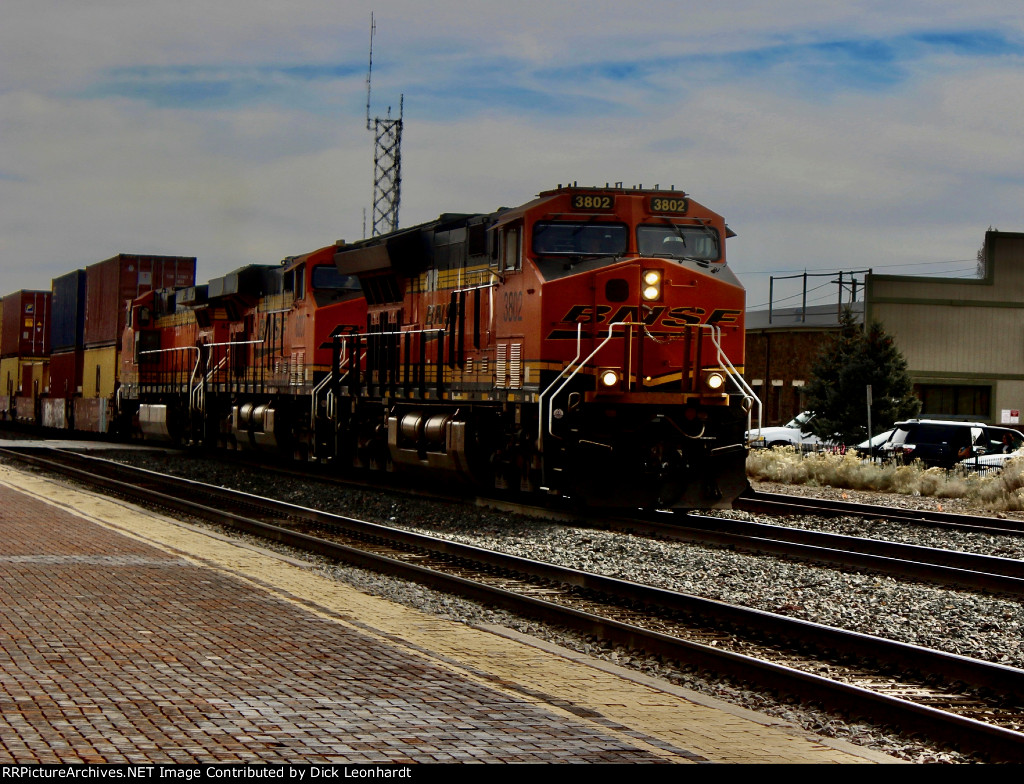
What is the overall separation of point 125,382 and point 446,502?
20.4m

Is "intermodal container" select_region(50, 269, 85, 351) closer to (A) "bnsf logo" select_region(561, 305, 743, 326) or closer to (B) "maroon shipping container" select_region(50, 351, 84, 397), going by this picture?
(B) "maroon shipping container" select_region(50, 351, 84, 397)

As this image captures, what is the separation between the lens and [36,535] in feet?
43.0

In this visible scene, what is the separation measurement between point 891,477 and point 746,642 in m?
15.1

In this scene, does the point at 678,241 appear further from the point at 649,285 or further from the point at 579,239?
the point at 579,239

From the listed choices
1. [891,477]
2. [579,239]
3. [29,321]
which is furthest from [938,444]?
[29,321]

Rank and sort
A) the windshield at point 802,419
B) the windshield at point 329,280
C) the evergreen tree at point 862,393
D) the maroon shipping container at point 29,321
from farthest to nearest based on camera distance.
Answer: the maroon shipping container at point 29,321 → the windshield at point 802,419 → the evergreen tree at point 862,393 → the windshield at point 329,280

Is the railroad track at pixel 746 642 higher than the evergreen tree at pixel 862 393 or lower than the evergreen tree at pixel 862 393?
lower

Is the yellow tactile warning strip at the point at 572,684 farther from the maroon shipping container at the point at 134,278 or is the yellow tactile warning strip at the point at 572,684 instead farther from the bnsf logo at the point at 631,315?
the maroon shipping container at the point at 134,278

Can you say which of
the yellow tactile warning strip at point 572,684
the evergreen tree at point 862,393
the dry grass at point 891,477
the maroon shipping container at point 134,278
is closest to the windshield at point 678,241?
the yellow tactile warning strip at point 572,684

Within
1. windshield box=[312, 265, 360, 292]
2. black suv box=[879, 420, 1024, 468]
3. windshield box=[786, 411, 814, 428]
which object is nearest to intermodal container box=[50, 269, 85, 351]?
windshield box=[312, 265, 360, 292]

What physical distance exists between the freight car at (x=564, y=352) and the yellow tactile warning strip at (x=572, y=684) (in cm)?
465

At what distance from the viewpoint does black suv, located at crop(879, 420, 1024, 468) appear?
27312mm

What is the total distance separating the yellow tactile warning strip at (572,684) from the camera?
586 centimetres

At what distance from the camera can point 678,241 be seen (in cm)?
1591
